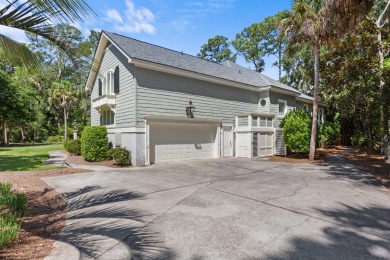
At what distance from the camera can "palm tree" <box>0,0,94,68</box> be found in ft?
8.37

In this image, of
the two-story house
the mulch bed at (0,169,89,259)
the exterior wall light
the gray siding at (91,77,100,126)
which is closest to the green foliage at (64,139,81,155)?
the gray siding at (91,77,100,126)

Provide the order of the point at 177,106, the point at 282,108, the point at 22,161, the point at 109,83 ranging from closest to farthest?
the point at 22,161 < the point at 177,106 < the point at 109,83 < the point at 282,108

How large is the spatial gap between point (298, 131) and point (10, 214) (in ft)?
45.7

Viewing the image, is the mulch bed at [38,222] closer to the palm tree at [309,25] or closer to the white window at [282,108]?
the palm tree at [309,25]

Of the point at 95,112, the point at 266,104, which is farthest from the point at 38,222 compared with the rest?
the point at 266,104

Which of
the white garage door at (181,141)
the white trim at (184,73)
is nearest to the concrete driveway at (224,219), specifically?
the white garage door at (181,141)

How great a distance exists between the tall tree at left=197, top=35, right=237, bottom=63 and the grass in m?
37.4

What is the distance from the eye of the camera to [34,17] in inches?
138

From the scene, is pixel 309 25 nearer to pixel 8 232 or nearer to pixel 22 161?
pixel 8 232

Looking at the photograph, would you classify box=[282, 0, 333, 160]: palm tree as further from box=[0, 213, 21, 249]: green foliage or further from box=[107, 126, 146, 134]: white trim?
box=[0, 213, 21, 249]: green foliage

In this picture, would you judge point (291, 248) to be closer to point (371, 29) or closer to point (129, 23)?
point (129, 23)

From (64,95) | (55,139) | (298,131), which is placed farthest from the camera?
(55,139)

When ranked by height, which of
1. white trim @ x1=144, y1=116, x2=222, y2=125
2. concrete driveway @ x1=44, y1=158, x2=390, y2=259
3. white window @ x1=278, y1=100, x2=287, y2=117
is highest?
white window @ x1=278, y1=100, x2=287, y2=117

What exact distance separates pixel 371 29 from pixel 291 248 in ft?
42.8
